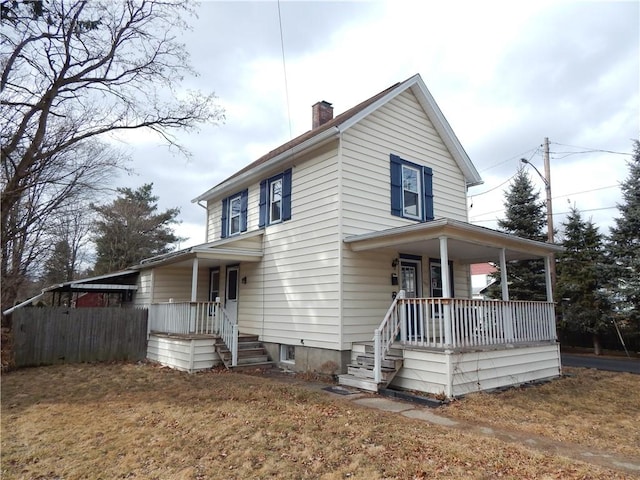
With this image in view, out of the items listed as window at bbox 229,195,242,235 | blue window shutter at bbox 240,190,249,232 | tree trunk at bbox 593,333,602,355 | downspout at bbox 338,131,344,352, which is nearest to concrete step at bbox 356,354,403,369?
downspout at bbox 338,131,344,352

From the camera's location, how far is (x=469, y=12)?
29.0 feet

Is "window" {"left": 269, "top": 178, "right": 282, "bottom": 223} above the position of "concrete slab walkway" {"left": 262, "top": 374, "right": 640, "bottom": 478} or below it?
above

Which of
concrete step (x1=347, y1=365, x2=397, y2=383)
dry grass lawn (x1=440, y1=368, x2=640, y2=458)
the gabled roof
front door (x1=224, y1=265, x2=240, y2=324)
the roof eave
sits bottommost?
dry grass lawn (x1=440, y1=368, x2=640, y2=458)

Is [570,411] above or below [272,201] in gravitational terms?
below

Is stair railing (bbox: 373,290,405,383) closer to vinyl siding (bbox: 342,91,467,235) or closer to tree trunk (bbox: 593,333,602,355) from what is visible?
vinyl siding (bbox: 342,91,467,235)

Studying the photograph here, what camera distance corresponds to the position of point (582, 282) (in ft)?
55.5

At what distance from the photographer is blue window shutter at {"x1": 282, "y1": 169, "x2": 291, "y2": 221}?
37.3 feet

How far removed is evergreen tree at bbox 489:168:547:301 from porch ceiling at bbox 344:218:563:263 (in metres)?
8.23

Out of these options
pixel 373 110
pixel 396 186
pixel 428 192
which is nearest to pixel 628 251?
pixel 428 192

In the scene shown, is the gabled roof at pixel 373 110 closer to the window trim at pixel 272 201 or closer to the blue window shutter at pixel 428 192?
the window trim at pixel 272 201

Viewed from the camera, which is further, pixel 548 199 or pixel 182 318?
pixel 548 199

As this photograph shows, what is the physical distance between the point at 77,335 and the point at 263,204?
6903 millimetres

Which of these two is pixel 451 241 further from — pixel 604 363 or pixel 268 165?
pixel 604 363

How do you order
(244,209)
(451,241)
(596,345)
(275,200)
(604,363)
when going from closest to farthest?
(451,241) → (275,200) → (244,209) → (604,363) → (596,345)
